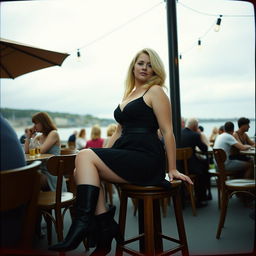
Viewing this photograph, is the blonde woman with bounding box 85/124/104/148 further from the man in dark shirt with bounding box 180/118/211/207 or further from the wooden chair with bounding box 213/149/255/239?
the wooden chair with bounding box 213/149/255/239

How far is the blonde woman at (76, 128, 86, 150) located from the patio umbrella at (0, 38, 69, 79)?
273cm

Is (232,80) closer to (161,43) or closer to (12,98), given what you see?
(161,43)

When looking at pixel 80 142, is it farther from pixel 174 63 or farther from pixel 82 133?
pixel 174 63

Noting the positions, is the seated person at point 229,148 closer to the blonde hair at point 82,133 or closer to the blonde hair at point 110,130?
the blonde hair at point 110,130

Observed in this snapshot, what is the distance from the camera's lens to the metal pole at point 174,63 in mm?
3998

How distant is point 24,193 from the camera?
41.3 inches

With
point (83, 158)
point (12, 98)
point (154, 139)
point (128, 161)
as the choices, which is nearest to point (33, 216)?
point (83, 158)

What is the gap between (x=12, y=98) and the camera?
122 inches

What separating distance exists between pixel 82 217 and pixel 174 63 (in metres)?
2.94

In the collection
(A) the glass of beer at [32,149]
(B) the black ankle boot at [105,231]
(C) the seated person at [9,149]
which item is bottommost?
(B) the black ankle boot at [105,231]

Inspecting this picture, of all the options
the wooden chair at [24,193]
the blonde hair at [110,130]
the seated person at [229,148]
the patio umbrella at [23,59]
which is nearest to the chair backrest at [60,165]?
the wooden chair at [24,193]

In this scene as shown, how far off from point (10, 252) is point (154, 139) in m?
1.03

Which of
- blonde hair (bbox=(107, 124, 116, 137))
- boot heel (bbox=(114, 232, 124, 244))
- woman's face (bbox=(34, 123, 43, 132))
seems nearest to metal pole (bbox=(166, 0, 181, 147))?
blonde hair (bbox=(107, 124, 116, 137))

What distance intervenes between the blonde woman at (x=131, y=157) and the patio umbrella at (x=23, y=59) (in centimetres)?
142
